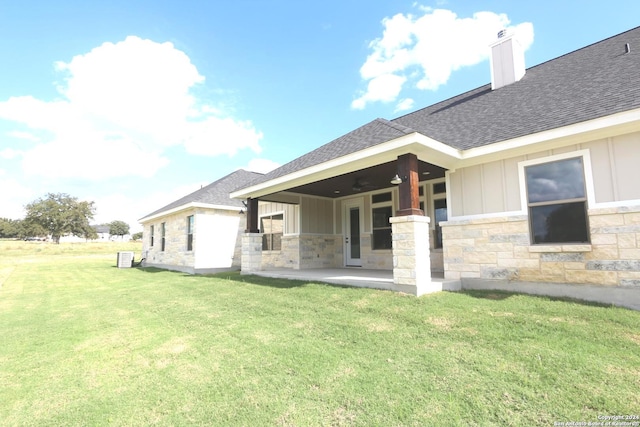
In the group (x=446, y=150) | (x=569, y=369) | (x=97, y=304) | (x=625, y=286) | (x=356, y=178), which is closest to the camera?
(x=569, y=369)

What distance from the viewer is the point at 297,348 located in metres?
3.50

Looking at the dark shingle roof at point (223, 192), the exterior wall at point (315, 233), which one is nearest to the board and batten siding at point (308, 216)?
the exterior wall at point (315, 233)

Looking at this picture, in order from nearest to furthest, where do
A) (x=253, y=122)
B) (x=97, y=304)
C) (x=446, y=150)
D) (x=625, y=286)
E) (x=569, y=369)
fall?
(x=569, y=369) < (x=625, y=286) < (x=446, y=150) < (x=97, y=304) < (x=253, y=122)

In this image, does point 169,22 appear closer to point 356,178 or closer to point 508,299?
point 356,178

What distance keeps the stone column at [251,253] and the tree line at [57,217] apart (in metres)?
64.6

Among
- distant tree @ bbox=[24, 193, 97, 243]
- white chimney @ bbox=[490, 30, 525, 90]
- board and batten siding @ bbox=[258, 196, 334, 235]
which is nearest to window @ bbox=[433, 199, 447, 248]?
white chimney @ bbox=[490, 30, 525, 90]

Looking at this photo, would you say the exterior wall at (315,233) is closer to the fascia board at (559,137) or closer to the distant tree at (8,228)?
the fascia board at (559,137)

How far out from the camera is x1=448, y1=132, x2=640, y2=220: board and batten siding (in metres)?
4.58

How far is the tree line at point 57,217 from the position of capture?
55.1m

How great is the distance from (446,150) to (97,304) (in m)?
8.13

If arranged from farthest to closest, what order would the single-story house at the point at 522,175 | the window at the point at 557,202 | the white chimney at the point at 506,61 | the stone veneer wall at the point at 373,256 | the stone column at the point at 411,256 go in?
the stone veneer wall at the point at 373,256 < the white chimney at the point at 506,61 < the stone column at the point at 411,256 < the window at the point at 557,202 < the single-story house at the point at 522,175

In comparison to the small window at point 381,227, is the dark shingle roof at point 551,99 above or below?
above

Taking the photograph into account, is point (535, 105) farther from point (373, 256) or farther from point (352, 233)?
point (352, 233)

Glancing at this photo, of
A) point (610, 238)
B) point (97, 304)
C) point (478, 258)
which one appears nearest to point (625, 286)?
point (610, 238)
